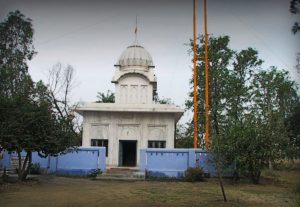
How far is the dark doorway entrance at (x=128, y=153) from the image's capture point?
26578 mm

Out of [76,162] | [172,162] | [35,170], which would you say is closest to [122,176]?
[172,162]

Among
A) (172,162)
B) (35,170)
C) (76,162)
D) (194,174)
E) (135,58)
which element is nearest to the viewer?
(194,174)

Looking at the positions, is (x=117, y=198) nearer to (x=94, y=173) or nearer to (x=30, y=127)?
(x=30, y=127)

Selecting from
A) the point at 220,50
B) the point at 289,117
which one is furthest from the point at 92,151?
the point at 289,117

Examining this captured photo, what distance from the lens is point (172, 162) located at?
20.7 metres

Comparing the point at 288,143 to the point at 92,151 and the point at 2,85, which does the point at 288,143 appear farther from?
the point at 2,85

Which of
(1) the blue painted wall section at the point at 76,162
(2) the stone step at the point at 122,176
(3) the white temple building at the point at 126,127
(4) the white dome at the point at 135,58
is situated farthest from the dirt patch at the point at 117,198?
(4) the white dome at the point at 135,58

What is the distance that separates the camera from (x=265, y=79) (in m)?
31.0

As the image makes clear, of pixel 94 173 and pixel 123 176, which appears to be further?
pixel 94 173

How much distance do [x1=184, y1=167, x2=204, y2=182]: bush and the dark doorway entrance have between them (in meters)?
7.85

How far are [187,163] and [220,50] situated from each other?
37.3ft

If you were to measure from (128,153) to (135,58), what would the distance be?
7.69 m

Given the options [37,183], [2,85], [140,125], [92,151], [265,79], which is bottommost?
[37,183]

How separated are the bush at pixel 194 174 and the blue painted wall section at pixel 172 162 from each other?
1334 mm
